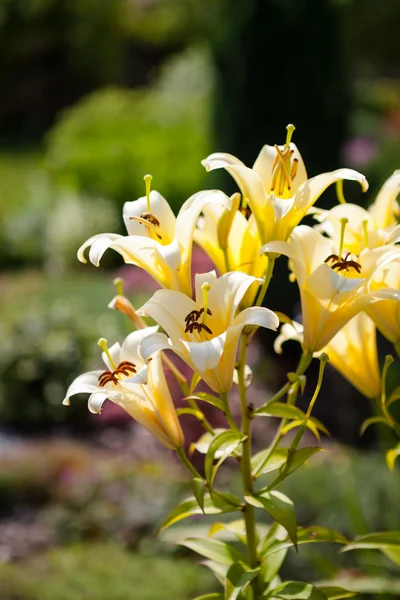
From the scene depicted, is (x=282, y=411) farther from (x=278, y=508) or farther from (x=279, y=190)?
(x=279, y=190)

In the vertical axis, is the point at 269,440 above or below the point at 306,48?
below

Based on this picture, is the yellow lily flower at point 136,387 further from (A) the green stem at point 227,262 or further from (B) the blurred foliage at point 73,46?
(B) the blurred foliage at point 73,46

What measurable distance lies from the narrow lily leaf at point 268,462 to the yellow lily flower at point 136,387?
0.37 feet

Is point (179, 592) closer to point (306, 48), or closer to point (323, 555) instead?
point (323, 555)

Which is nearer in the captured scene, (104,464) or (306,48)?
(104,464)

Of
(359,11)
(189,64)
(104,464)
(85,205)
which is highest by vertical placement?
(359,11)

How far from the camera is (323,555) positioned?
2.58 m

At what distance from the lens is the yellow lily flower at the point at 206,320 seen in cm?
103

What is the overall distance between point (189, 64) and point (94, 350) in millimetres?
6912

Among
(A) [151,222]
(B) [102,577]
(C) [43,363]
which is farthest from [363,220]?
(C) [43,363]

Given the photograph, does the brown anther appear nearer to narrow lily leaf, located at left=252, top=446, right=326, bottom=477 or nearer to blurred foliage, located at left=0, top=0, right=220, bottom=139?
narrow lily leaf, located at left=252, top=446, right=326, bottom=477

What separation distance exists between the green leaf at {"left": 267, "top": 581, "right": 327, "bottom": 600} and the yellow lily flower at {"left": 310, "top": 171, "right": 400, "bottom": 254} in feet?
1.42

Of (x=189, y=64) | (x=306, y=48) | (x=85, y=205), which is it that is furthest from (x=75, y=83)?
(x=306, y=48)

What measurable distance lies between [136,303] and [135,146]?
344cm
